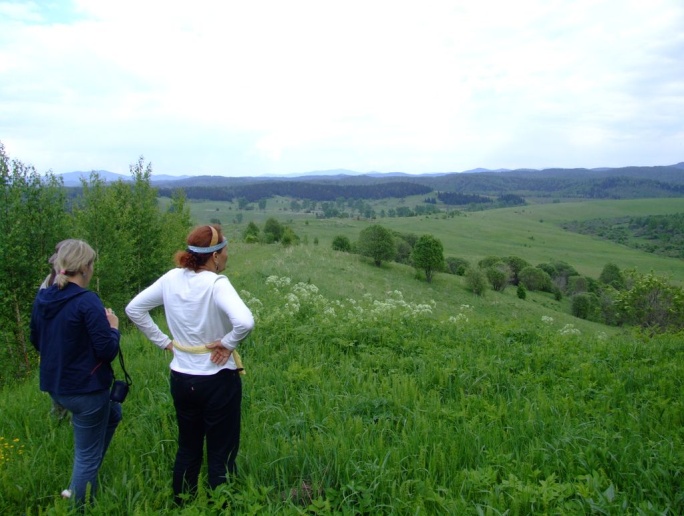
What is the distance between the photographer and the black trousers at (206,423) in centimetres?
317

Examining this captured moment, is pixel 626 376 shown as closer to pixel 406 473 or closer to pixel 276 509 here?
pixel 406 473

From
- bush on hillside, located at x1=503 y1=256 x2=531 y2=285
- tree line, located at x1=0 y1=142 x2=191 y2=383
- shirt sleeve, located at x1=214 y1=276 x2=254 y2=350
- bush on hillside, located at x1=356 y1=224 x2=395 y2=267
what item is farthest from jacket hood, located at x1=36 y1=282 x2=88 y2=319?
bush on hillside, located at x1=503 y1=256 x2=531 y2=285

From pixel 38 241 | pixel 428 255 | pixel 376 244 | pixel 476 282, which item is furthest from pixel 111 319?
pixel 476 282

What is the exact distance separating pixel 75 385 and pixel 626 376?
19.1 feet

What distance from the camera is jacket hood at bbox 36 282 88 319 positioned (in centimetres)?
322

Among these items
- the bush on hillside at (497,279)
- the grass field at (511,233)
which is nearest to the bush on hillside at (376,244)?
the bush on hillside at (497,279)

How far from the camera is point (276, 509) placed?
9.93 ft

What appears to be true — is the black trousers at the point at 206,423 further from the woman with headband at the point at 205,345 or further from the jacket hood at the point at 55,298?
the jacket hood at the point at 55,298

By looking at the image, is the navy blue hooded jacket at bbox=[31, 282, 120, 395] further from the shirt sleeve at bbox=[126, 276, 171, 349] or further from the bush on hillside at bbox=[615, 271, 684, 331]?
the bush on hillside at bbox=[615, 271, 684, 331]

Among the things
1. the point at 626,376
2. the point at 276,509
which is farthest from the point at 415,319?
the point at 276,509

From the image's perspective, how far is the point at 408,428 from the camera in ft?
13.6

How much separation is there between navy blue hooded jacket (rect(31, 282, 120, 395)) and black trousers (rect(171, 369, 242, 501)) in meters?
0.58

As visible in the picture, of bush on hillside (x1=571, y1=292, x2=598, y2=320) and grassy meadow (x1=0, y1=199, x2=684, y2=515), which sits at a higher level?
grassy meadow (x1=0, y1=199, x2=684, y2=515)

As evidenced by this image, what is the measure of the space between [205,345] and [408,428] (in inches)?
80.6
